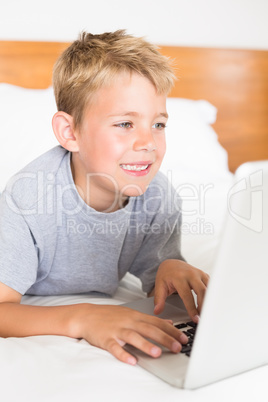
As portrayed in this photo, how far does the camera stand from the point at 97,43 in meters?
0.96

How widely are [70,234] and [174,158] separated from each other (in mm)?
755

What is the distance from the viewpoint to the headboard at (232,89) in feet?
6.47

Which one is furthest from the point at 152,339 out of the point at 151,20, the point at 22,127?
the point at 151,20

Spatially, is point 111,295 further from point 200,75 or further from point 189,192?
point 200,75

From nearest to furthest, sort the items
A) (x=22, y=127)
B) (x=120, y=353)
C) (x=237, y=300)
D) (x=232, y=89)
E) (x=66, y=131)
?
1. (x=237, y=300)
2. (x=120, y=353)
3. (x=66, y=131)
4. (x=22, y=127)
5. (x=232, y=89)

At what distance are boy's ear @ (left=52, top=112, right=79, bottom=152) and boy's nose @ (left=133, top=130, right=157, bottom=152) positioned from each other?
5.7 inches

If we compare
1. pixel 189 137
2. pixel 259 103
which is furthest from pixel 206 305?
pixel 259 103

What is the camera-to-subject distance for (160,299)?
0.79 m

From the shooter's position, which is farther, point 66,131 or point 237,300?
point 66,131

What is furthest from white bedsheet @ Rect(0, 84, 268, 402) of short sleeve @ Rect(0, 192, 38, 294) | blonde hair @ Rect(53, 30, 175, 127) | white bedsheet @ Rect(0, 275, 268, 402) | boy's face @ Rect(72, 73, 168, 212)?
blonde hair @ Rect(53, 30, 175, 127)

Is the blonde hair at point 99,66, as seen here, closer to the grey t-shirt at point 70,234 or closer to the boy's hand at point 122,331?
the grey t-shirt at point 70,234

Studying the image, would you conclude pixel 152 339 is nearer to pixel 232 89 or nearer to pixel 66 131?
pixel 66 131

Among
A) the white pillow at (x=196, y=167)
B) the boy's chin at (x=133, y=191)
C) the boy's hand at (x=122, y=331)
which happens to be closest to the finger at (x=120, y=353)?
the boy's hand at (x=122, y=331)

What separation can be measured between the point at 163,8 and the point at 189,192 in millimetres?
836
